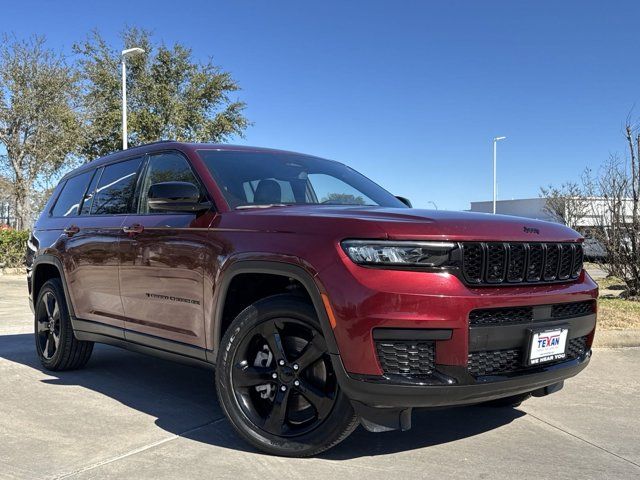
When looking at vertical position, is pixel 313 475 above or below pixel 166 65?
below

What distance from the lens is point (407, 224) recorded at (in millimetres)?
3037

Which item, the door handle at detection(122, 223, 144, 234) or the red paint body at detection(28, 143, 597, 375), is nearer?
the red paint body at detection(28, 143, 597, 375)

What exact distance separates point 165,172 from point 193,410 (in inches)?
68.7

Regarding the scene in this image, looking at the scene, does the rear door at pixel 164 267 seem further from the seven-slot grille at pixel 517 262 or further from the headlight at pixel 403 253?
the seven-slot grille at pixel 517 262

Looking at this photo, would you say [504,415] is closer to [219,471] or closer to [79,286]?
[219,471]

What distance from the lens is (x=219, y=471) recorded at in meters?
3.21

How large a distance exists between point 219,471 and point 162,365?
112 inches

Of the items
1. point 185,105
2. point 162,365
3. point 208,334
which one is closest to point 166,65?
point 185,105

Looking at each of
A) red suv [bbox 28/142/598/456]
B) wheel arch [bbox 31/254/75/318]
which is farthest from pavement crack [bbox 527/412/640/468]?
wheel arch [bbox 31/254/75/318]

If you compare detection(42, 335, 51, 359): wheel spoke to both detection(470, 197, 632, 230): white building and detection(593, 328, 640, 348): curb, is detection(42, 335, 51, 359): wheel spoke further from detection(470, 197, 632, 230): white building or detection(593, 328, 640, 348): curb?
detection(470, 197, 632, 230): white building

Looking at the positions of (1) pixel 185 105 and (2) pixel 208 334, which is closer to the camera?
(2) pixel 208 334

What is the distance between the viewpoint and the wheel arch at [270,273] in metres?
3.06

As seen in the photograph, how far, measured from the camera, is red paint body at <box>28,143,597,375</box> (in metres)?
2.92

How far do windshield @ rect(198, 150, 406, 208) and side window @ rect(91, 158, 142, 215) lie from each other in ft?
2.96
